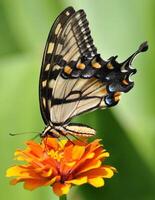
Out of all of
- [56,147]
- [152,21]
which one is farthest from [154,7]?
[56,147]

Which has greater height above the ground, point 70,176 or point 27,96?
point 27,96

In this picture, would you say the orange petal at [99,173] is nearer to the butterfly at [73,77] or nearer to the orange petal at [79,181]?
the orange petal at [79,181]

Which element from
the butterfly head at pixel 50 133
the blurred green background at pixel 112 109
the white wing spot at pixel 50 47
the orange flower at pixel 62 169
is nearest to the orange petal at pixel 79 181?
the orange flower at pixel 62 169

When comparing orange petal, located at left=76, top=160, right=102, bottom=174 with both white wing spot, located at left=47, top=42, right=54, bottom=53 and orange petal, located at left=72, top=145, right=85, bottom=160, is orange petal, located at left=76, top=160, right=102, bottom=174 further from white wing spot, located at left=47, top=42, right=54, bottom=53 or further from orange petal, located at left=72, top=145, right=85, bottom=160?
white wing spot, located at left=47, top=42, right=54, bottom=53

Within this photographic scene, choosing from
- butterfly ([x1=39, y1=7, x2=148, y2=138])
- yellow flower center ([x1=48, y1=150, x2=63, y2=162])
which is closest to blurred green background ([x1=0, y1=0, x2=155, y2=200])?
butterfly ([x1=39, y1=7, x2=148, y2=138])

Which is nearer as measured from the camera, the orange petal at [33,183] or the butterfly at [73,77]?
the orange petal at [33,183]

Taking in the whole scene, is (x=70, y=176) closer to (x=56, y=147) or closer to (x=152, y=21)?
(x=56, y=147)

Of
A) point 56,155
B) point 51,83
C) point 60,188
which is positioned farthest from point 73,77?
point 60,188

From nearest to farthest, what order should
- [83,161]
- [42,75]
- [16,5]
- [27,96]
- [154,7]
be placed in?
1. [83,161]
2. [42,75]
3. [27,96]
4. [154,7]
5. [16,5]
